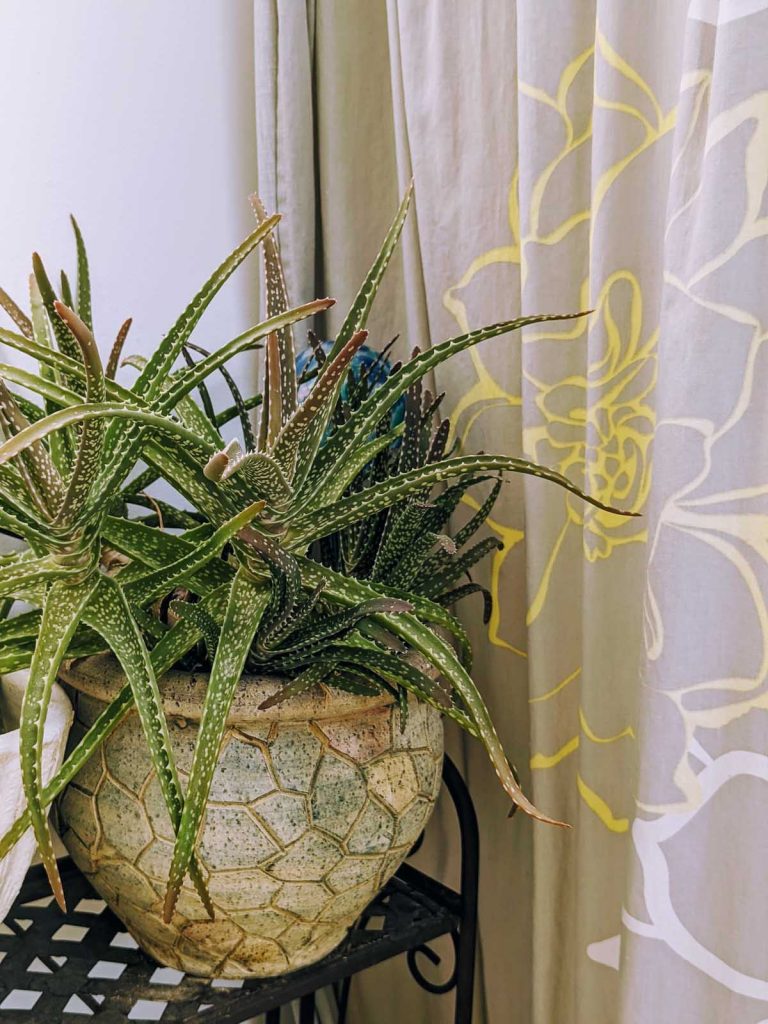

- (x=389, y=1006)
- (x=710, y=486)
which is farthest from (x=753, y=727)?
(x=389, y=1006)

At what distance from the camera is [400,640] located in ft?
2.08

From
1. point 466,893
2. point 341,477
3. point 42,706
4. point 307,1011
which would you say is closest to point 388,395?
point 341,477

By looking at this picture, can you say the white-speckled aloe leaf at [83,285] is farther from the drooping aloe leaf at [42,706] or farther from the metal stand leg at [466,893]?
the metal stand leg at [466,893]

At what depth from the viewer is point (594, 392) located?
0.70 m

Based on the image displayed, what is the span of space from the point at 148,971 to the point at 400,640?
307mm

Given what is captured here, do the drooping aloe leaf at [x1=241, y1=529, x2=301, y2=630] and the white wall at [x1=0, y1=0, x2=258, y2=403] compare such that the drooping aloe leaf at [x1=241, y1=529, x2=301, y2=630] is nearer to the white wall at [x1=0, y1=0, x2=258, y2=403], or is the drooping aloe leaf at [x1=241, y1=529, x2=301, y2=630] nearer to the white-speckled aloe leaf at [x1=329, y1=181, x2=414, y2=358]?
the white-speckled aloe leaf at [x1=329, y1=181, x2=414, y2=358]

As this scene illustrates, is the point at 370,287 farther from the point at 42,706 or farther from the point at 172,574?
the point at 42,706

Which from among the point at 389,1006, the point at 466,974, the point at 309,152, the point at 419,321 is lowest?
the point at 389,1006

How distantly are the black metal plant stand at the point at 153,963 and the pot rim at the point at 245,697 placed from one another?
0.21 metres

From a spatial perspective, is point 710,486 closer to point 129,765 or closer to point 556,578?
point 556,578

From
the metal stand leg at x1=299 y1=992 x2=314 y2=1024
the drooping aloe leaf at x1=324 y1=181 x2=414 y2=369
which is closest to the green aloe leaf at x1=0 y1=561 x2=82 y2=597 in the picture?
the drooping aloe leaf at x1=324 y1=181 x2=414 y2=369

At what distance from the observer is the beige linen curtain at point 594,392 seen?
583mm

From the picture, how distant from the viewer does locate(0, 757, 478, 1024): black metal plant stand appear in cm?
63

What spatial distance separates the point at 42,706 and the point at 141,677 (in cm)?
6
